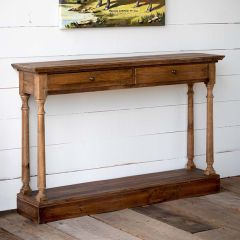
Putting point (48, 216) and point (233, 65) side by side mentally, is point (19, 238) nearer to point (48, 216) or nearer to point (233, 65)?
point (48, 216)

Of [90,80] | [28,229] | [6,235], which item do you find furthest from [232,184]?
[6,235]

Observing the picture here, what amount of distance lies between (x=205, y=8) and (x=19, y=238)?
2.37 metres

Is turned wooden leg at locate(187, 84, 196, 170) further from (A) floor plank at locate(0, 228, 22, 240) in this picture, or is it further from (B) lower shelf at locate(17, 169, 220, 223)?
(A) floor plank at locate(0, 228, 22, 240)

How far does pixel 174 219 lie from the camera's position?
15.4 feet

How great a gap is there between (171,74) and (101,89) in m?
0.57

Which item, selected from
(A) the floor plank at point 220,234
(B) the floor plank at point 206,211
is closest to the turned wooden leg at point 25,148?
(B) the floor plank at point 206,211

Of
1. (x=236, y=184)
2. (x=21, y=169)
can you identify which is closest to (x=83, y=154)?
(x=21, y=169)

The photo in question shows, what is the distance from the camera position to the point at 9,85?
187 inches

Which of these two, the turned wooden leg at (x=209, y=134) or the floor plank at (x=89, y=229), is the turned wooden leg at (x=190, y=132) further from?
the floor plank at (x=89, y=229)

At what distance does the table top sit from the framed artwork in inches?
10.2

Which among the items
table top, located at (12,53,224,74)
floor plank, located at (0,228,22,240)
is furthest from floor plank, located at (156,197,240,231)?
floor plank, located at (0,228,22,240)

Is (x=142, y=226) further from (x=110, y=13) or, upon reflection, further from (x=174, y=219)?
(x=110, y=13)

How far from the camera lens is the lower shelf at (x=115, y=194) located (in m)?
4.67

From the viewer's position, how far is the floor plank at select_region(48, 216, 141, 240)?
14.3 ft
